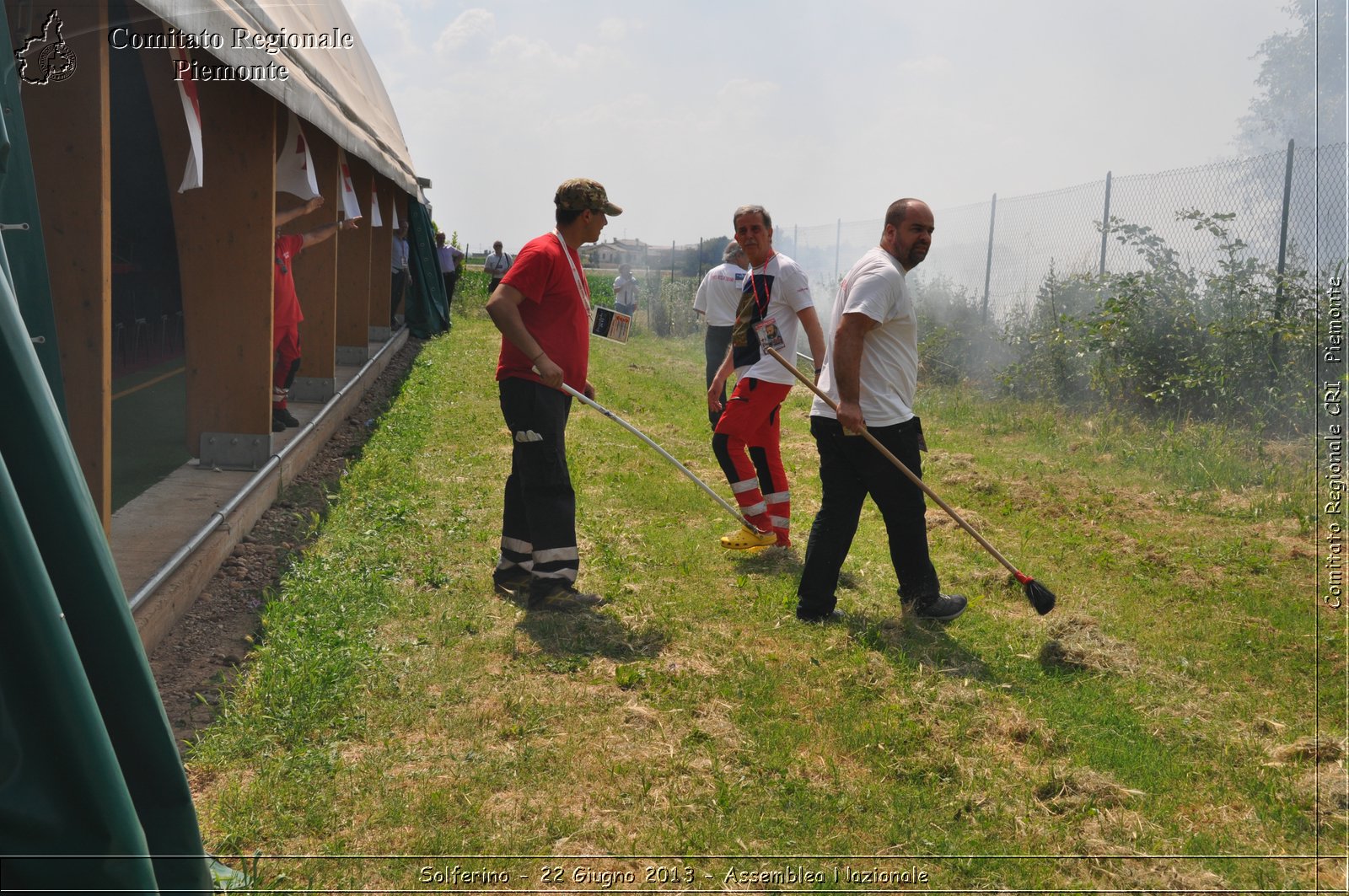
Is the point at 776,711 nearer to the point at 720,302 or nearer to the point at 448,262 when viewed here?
the point at 720,302

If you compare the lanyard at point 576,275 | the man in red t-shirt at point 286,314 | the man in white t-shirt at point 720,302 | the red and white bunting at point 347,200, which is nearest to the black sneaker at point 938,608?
the lanyard at point 576,275

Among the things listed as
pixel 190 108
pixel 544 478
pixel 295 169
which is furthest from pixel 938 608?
pixel 295 169

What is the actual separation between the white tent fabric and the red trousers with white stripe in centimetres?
296

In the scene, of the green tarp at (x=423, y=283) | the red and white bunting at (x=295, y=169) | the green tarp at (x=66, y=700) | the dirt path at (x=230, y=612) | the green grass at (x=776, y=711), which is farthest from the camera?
the green tarp at (x=423, y=283)

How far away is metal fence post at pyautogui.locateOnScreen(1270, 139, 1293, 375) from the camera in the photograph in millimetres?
9648

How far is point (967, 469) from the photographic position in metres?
9.39

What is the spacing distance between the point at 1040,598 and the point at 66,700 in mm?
4199

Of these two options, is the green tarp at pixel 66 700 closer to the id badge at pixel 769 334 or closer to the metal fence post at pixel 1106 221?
the id badge at pixel 769 334

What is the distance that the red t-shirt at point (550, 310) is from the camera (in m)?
5.20

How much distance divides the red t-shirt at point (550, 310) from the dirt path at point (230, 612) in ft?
5.26

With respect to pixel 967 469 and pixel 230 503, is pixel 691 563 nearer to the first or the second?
pixel 230 503

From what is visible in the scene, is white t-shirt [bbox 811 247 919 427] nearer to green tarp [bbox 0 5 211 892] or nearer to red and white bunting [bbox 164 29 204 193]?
red and white bunting [bbox 164 29 204 193]

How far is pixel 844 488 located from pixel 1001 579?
1362 mm

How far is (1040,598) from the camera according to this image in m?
5.10
